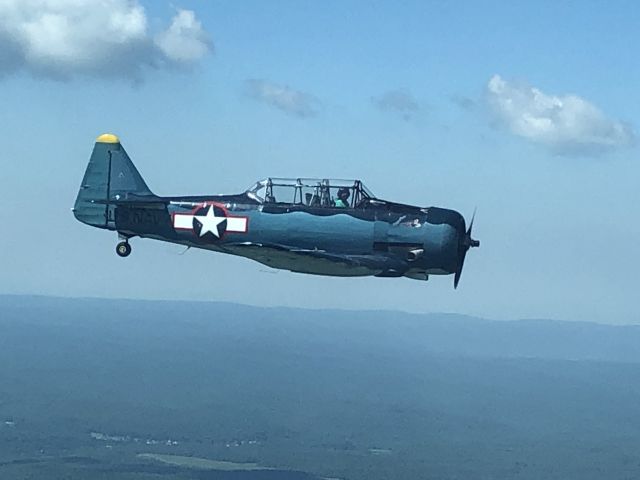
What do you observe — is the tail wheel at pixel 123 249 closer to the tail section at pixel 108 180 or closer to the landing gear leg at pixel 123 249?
the landing gear leg at pixel 123 249

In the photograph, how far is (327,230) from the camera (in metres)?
31.0

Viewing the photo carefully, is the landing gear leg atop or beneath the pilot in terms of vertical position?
beneath

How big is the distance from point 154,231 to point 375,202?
Result: 27.8ft

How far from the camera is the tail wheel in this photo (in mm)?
33656

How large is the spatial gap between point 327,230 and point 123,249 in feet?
26.6

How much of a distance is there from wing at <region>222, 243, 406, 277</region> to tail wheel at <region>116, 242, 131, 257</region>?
5410 mm

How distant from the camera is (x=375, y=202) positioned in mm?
31266

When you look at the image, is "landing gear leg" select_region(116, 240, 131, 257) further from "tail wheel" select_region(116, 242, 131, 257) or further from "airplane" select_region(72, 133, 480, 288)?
"airplane" select_region(72, 133, 480, 288)

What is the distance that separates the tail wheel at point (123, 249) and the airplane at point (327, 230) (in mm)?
1698

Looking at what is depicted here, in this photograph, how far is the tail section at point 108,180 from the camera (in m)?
35.2

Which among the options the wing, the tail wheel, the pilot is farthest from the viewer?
the tail wheel

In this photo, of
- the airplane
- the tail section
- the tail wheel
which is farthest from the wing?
the tail section

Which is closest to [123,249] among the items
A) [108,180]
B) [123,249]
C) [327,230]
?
[123,249]

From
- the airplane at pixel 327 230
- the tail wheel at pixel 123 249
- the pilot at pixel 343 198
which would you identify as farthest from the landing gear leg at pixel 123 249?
the pilot at pixel 343 198
